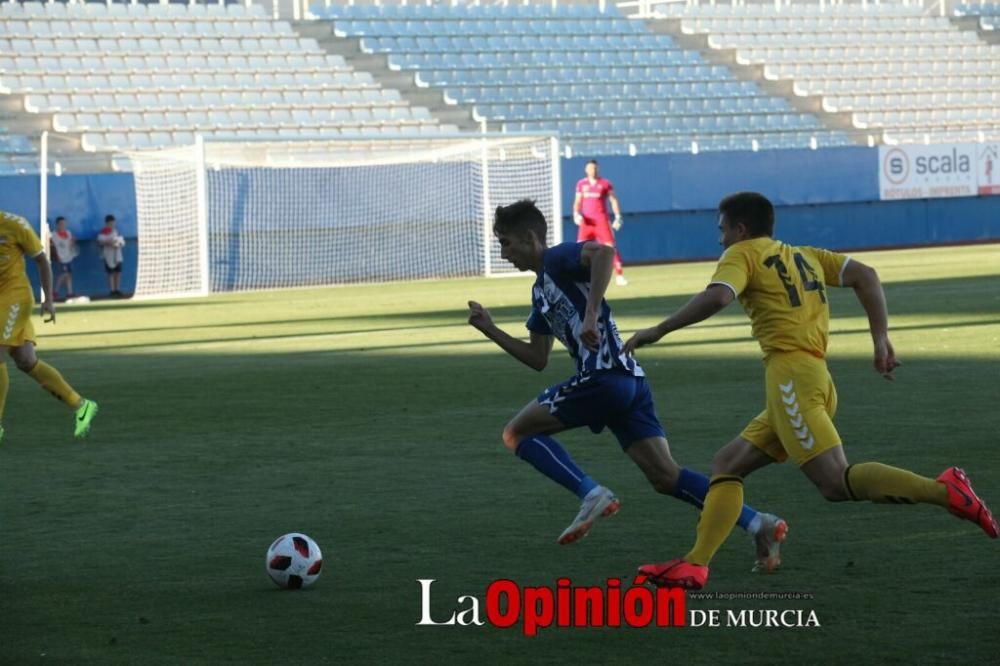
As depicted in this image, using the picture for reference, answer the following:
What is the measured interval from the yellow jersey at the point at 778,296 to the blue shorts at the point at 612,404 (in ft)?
2.64

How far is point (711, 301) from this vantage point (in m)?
5.88

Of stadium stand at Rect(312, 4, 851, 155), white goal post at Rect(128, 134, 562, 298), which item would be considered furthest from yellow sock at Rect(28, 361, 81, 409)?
stadium stand at Rect(312, 4, 851, 155)

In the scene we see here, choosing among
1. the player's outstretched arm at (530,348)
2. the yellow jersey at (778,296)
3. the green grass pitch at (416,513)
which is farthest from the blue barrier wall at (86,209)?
the yellow jersey at (778,296)

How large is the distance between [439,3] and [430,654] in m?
41.6

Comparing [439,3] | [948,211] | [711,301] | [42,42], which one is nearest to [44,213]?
[42,42]

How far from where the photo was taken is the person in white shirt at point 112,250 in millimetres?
31875

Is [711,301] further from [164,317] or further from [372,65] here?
[372,65]

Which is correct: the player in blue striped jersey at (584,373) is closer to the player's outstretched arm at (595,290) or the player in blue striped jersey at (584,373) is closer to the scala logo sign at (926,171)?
the player's outstretched arm at (595,290)

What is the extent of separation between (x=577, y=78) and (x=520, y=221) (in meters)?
37.1

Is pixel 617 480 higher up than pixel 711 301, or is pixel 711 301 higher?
pixel 711 301

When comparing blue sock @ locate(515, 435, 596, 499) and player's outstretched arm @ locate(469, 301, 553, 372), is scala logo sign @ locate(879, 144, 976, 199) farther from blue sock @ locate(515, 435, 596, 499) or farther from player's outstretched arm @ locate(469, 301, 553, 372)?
blue sock @ locate(515, 435, 596, 499)

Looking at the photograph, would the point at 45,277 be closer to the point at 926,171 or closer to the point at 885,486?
the point at 885,486

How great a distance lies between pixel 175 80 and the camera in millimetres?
38000

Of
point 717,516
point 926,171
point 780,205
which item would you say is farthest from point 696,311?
point 926,171
